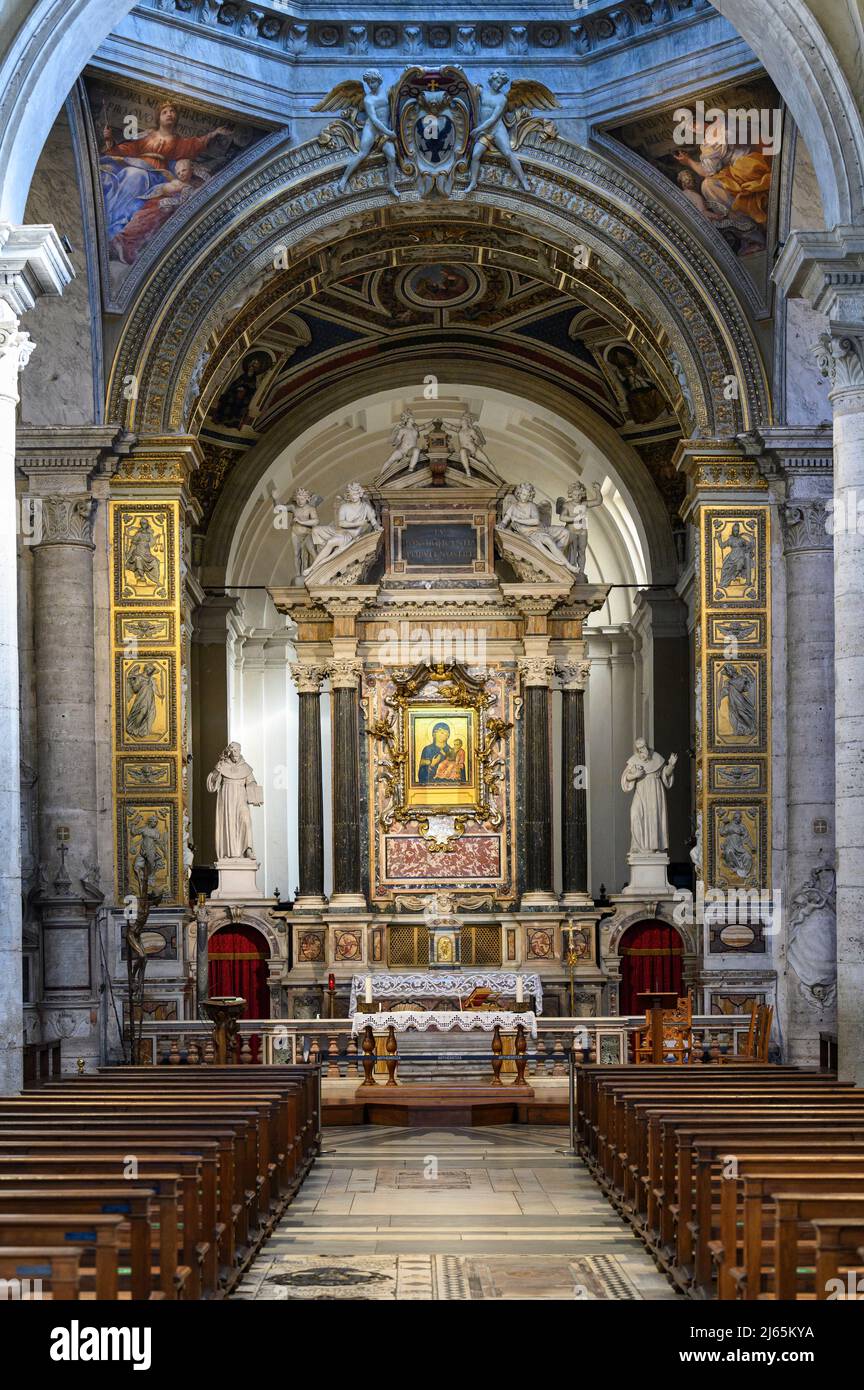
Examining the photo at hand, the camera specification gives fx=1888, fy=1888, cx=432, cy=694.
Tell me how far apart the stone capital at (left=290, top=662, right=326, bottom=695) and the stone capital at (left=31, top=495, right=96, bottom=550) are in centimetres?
480

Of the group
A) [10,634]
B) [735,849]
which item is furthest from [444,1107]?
[10,634]

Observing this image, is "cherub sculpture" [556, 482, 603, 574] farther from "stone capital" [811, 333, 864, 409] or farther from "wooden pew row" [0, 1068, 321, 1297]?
"wooden pew row" [0, 1068, 321, 1297]

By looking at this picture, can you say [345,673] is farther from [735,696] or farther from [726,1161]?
[726,1161]

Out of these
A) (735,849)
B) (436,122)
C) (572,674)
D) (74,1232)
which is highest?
(436,122)

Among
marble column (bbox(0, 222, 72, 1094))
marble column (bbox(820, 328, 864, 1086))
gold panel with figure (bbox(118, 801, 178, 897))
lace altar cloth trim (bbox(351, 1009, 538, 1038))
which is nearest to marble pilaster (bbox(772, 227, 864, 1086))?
marble column (bbox(820, 328, 864, 1086))

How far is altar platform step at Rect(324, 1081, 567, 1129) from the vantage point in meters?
16.7

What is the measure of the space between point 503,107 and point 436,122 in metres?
0.76

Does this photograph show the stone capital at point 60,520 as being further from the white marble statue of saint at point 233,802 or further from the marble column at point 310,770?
the marble column at point 310,770

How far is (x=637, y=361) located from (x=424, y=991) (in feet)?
29.0

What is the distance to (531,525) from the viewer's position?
23.9 metres

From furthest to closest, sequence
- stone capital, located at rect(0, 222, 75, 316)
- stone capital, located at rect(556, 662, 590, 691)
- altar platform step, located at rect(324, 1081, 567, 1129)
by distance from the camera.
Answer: stone capital, located at rect(556, 662, 590, 691) < altar platform step, located at rect(324, 1081, 567, 1129) < stone capital, located at rect(0, 222, 75, 316)
